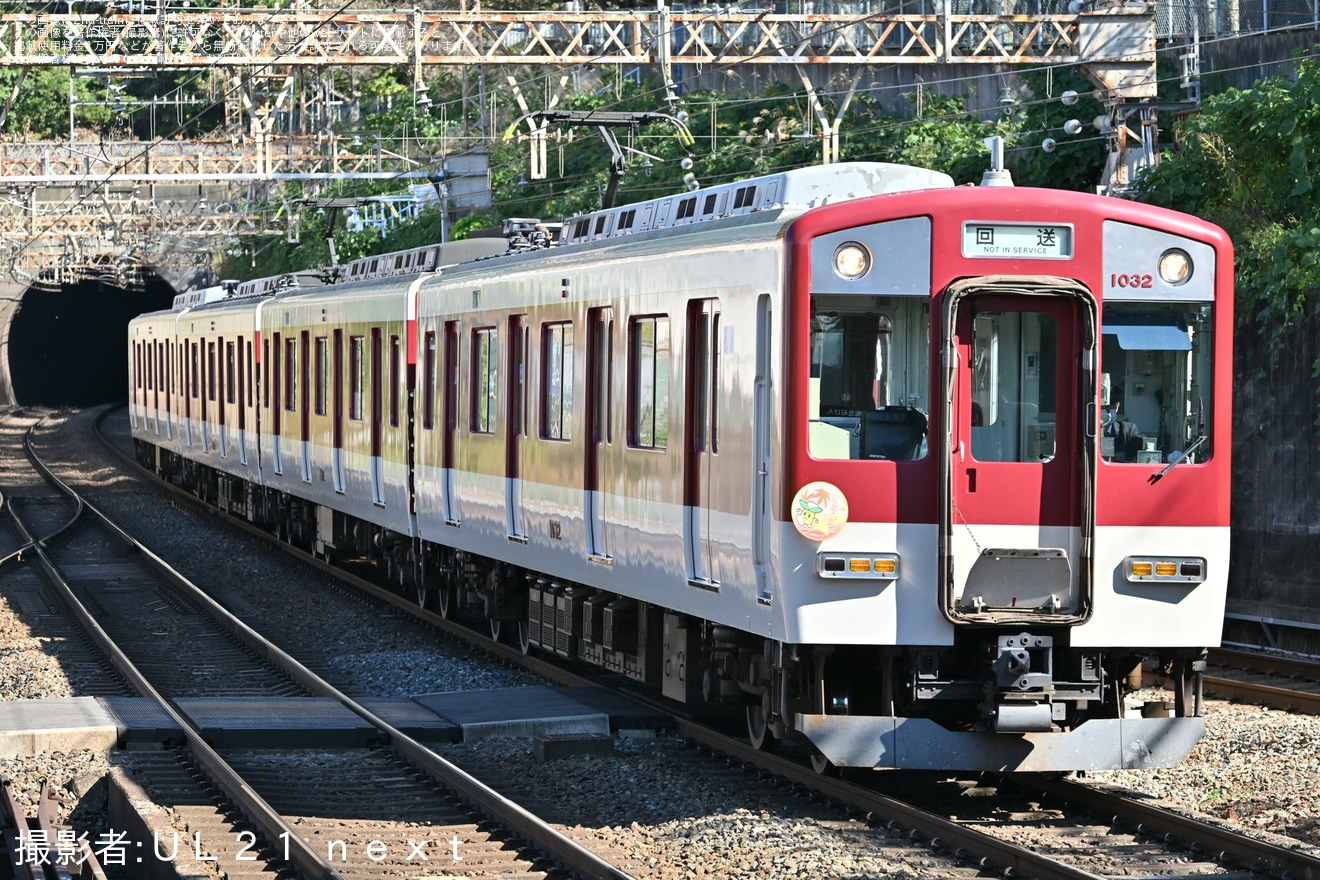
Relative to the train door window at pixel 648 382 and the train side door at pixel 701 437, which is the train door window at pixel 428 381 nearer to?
the train door window at pixel 648 382

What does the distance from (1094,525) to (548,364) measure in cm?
503

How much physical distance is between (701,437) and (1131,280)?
2392 millimetres

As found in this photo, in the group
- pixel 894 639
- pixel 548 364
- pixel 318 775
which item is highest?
pixel 548 364

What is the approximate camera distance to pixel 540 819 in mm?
9320

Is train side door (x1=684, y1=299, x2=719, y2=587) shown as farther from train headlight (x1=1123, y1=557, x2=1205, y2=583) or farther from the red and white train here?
train headlight (x1=1123, y1=557, x2=1205, y2=583)

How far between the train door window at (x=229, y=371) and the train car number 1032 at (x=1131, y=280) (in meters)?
19.9

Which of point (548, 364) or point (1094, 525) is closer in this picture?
point (1094, 525)

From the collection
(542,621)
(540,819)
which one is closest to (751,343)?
(540,819)

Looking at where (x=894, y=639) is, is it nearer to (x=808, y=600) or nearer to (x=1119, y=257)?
(x=808, y=600)

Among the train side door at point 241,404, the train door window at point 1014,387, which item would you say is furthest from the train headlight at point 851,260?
the train side door at point 241,404

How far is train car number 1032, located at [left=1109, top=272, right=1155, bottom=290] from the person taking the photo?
923 cm

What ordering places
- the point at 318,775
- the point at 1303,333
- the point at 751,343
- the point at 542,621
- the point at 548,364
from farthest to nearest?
1. the point at 1303,333
2. the point at 542,621
3. the point at 548,364
4. the point at 318,775
5. the point at 751,343

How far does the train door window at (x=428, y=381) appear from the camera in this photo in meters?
16.6

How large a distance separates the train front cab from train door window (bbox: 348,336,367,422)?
1066 cm
